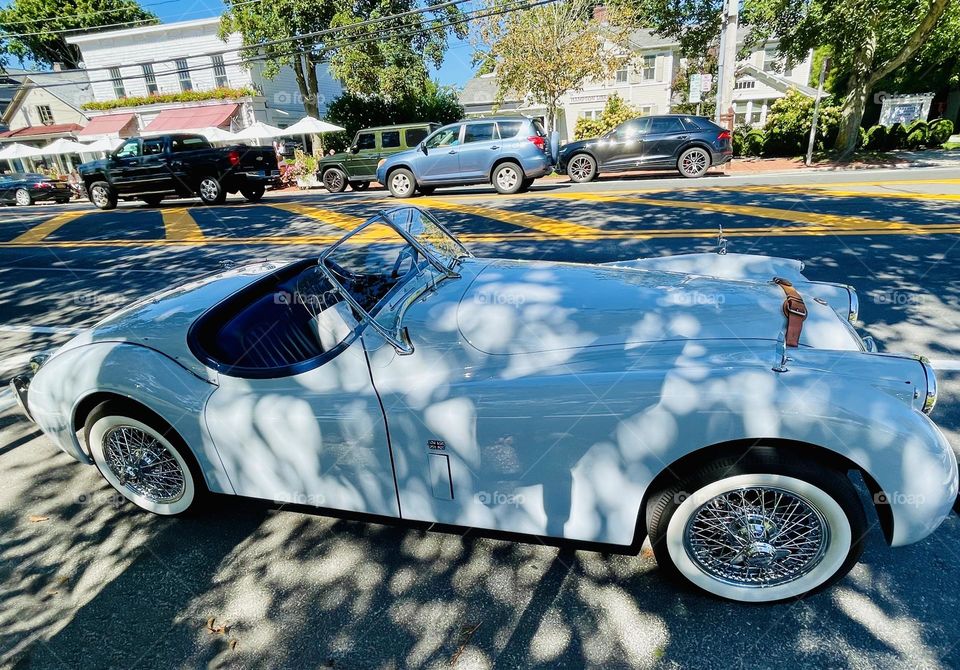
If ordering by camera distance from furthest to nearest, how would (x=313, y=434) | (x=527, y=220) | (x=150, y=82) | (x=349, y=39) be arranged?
(x=150, y=82) < (x=349, y=39) < (x=527, y=220) < (x=313, y=434)

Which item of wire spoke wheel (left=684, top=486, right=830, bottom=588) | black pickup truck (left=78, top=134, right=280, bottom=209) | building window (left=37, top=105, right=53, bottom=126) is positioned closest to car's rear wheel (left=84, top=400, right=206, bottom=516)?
wire spoke wheel (left=684, top=486, right=830, bottom=588)

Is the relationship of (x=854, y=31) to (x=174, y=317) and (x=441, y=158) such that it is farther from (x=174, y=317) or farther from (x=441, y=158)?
(x=174, y=317)

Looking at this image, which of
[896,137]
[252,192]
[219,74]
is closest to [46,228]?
[252,192]

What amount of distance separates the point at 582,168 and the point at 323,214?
7534 mm

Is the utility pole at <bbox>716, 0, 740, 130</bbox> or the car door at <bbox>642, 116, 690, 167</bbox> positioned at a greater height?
the utility pole at <bbox>716, 0, 740, 130</bbox>

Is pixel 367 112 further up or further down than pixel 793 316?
further up

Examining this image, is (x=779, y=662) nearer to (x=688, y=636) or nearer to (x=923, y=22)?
(x=688, y=636)

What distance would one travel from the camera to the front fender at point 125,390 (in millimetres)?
2352

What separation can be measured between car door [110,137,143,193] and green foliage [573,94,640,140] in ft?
51.1

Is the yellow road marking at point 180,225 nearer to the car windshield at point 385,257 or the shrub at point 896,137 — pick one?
the car windshield at point 385,257

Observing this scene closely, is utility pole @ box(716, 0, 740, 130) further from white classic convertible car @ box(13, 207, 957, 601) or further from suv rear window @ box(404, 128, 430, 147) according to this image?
white classic convertible car @ box(13, 207, 957, 601)

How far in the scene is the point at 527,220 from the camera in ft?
29.4

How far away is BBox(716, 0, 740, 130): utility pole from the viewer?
51.0ft

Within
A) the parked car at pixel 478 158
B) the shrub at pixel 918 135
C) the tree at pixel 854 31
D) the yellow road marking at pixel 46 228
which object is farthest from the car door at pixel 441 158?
the shrub at pixel 918 135
